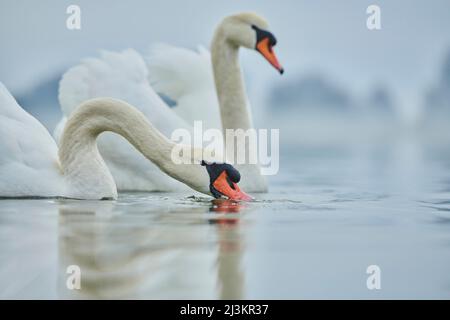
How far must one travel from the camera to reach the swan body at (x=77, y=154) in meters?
8.73

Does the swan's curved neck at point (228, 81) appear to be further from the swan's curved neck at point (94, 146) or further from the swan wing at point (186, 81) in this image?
the swan's curved neck at point (94, 146)

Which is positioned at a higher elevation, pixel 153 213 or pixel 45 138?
pixel 45 138

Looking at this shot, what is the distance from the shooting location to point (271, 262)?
584cm

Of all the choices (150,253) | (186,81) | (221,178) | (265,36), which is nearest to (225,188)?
(221,178)

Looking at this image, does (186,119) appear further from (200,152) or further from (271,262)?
(271,262)

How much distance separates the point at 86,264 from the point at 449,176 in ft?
26.5

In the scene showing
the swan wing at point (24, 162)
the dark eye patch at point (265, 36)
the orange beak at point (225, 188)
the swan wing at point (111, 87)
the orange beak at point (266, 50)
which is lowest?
the orange beak at point (225, 188)

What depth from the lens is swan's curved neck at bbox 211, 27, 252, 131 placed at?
444 inches

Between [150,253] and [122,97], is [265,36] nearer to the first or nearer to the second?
[122,97]

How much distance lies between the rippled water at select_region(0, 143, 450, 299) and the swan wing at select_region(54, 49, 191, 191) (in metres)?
0.51

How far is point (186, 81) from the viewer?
41.4 ft

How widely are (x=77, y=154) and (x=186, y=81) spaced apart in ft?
12.7

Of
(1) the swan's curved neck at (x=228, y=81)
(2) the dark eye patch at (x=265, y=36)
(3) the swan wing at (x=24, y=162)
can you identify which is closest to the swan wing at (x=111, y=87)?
(1) the swan's curved neck at (x=228, y=81)
